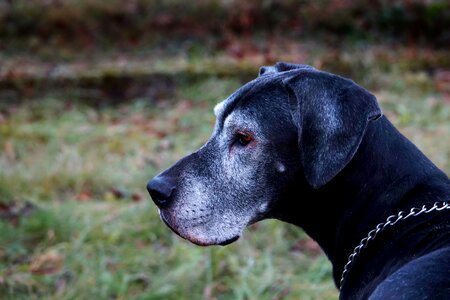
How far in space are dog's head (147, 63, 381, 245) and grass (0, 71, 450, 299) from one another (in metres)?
1.48

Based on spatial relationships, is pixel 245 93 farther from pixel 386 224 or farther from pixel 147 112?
pixel 147 112

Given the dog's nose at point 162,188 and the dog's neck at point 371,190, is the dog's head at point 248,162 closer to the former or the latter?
the dog's nose at point 162,188

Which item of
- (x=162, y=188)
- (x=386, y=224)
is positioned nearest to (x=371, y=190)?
(x=386, y=224)

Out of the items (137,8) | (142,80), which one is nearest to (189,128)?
(142,80)

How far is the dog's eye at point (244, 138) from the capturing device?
287 centimetres

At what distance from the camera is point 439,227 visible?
8.27 feet

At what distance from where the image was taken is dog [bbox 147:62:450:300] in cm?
262

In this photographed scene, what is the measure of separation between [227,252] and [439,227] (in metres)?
2.37

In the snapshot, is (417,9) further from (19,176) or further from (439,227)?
(439,227)

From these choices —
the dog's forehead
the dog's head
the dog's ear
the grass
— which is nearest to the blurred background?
the grass

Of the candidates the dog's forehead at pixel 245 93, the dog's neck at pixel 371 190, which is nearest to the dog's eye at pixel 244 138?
the dog's forehead at pixel 245 93

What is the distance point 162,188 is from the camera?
286 centimetres

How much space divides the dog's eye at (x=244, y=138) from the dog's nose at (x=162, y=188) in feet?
1.01

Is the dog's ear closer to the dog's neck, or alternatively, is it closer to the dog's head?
the dog's head
